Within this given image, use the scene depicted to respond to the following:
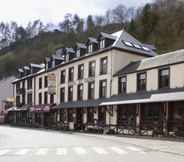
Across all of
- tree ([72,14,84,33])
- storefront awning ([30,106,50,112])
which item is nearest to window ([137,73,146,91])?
storefront awning ([30,106,50,112])

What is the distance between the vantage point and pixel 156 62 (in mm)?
32844

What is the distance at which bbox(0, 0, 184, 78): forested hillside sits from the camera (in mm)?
60531

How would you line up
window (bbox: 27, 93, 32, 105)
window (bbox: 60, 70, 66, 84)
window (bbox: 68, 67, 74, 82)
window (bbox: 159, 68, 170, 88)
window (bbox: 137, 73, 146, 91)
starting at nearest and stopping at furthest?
window (bbox: 159, 68, 170, 88), window (bbox: 137, 73, 146, 91), window (bbox: 68, 67, 74, 82), window (bbox: 60, 70, 66, 84), window (bbox: 27, 93, 32, 105)

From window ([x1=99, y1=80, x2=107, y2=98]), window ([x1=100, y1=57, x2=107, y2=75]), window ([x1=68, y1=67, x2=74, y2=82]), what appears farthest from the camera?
window ([x1=68, y1=67, x2=74, y2=82])

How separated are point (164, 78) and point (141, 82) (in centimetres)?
303

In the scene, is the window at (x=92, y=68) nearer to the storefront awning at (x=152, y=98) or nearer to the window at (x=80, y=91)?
the window at (x=80, y=91)

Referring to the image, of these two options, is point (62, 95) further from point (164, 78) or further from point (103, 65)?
point (164, 78)

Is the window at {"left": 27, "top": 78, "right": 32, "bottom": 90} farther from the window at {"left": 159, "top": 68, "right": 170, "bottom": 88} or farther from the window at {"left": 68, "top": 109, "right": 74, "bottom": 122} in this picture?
the window at {"left": 159, "top": 68, "right": 170, "bottom": 88}

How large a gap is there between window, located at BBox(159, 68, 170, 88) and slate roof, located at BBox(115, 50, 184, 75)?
1.87 feet

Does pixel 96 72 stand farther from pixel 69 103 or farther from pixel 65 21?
pixel 65 21

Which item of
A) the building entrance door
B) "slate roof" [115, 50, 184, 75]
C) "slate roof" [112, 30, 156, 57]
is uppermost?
"slate roof" [112, 30, 156, 57]

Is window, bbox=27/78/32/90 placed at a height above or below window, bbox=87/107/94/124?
above

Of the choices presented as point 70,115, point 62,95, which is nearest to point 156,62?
point 70,115

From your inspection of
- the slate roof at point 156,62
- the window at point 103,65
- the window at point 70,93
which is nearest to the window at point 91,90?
the window at point 103,65
